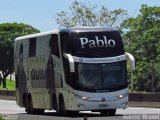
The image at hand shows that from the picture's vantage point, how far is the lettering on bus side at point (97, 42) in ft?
87.7

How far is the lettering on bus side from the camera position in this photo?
87.7 feet

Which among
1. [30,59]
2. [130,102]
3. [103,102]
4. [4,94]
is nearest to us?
[103,102]

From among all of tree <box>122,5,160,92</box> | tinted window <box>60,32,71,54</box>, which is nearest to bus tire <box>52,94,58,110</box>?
tinted window <box>60,32,71,54</box>

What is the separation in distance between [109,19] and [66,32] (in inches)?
A: 2462

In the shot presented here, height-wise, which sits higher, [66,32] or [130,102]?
[66,32]

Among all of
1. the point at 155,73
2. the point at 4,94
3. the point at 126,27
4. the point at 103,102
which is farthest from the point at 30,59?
the point at 126,27

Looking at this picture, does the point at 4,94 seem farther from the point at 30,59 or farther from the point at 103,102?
the point at 103,102

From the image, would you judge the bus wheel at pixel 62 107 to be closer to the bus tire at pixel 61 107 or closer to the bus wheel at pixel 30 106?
the bus tire at pixel 61 107

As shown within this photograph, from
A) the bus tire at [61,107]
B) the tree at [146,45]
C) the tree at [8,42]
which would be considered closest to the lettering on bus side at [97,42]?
the bus tire at [61,107]

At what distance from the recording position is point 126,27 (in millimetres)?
84188

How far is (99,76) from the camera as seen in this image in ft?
87.1

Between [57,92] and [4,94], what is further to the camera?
Result: [4,94]

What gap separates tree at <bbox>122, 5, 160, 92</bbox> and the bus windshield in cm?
4900

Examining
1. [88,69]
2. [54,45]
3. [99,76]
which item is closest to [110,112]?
[99,76]
